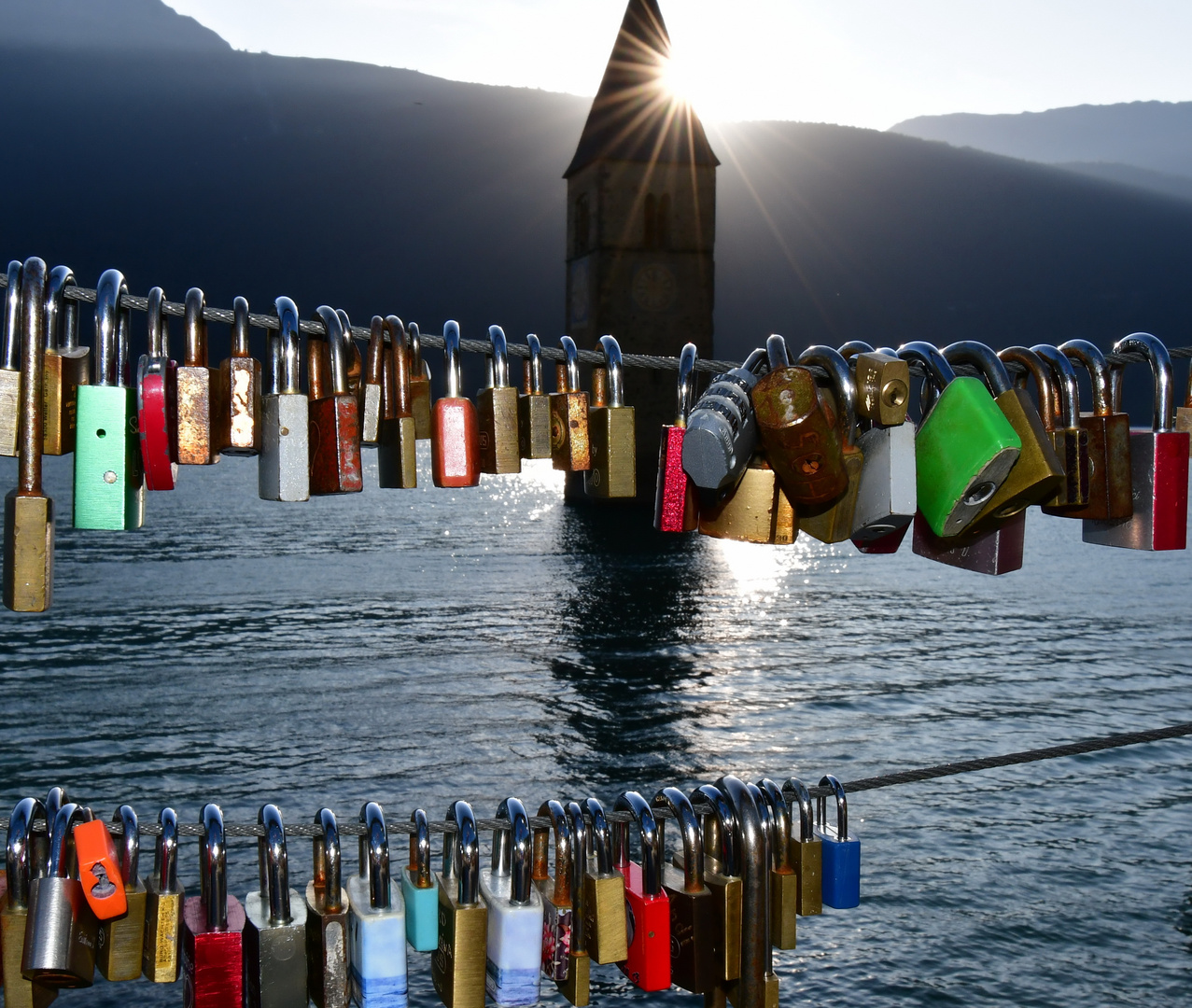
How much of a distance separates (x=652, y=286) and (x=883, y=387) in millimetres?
66851

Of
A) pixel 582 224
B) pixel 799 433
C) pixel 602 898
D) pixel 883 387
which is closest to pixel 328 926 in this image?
pixel 602 898

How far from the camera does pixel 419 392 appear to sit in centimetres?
290

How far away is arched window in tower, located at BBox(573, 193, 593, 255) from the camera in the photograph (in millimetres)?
69250

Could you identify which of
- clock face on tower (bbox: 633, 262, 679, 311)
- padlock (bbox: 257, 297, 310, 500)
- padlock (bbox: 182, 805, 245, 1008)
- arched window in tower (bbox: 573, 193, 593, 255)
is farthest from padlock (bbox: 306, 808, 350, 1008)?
arched window in tower (bbox: 573, 193, 593, 255)

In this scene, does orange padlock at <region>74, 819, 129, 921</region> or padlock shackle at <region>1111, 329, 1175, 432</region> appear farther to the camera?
padlock shackle at <region>1111, 329, 1175, 432</region>

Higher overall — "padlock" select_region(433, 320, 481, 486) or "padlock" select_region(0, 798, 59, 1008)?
"padlock" select_region(433, 320, 481, 486)

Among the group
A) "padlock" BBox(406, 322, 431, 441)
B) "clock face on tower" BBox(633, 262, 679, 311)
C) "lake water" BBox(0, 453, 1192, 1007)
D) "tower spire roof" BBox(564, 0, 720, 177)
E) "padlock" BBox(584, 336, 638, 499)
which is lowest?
"lake water" BBox(0, 453, 1192, 1007)

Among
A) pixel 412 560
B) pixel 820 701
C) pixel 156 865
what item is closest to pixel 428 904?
pixel 156 865

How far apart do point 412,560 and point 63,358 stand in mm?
49887

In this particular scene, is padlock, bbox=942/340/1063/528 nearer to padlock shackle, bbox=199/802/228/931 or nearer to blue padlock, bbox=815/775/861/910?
blue padlock, bbox=815/775/861/910

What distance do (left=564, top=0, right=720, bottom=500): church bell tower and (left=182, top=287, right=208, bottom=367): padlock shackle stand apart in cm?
6357

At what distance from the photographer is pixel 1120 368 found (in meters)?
2.67

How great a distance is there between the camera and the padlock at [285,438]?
2465mm

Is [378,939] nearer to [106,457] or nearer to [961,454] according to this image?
[106,457]
